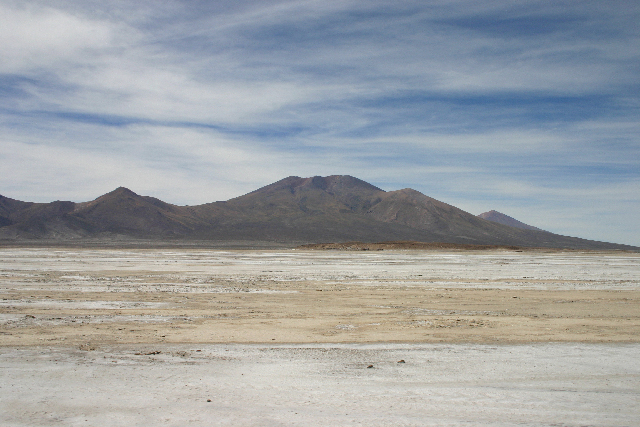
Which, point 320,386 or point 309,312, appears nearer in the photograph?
point 320,386

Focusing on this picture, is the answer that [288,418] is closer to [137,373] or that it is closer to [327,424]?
[327,424]

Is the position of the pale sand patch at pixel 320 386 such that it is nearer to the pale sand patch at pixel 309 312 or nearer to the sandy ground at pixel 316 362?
the sandy ground at pixel 316 362

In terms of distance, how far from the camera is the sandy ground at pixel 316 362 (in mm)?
6504

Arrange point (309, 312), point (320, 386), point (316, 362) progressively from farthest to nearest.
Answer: point (309, 312) → point (316, 362) → point (320, 386)

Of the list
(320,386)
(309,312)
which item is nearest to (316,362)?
(320,386)

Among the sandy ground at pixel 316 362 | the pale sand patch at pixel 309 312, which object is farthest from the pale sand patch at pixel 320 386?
the pale sand patch at pixel 309 312

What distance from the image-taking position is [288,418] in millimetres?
6250

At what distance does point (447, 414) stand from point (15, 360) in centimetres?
761

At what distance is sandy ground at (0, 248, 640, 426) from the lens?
6504 millimetres

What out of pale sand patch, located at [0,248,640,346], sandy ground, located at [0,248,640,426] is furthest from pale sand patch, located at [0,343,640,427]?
A: pale sand patch, located at [0,248,640,346]

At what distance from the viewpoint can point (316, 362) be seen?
30.0 feet

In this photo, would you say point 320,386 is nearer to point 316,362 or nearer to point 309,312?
point 316,362

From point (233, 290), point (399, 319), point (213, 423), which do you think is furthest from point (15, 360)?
point (233, 290)

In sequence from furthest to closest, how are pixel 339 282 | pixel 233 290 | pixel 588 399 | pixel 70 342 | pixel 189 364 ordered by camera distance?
pixel 339 282 < pixel 233 290 < pixel 70 342 < pixel 189 364 < pixel 588 399
